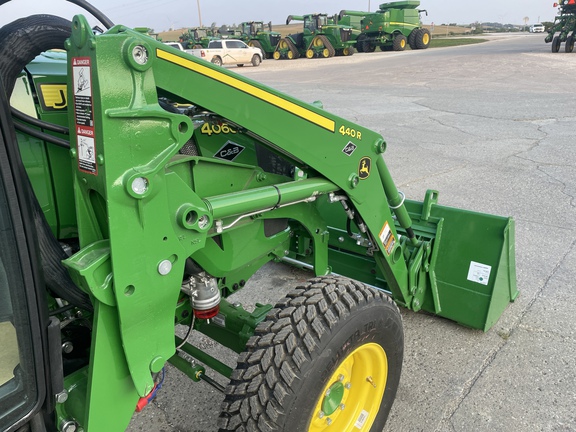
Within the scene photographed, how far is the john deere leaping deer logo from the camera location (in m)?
2.32

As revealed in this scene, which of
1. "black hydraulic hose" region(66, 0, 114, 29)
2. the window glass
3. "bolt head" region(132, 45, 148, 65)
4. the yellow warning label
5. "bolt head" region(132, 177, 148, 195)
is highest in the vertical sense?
"black hydraulic hose" region(66, 0, 114, 29)

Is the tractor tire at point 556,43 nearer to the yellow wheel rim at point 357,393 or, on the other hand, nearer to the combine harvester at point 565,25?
the combine harvester at point 565,25

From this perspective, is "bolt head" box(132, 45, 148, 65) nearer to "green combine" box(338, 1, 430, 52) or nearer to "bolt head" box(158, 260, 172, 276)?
"bolt head" box(158, 260, 172, 276)

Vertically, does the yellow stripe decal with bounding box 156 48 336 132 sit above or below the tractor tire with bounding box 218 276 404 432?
above

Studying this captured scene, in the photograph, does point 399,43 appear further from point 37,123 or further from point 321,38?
point 37,123

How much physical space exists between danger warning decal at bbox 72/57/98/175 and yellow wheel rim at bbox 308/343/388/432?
1319mm

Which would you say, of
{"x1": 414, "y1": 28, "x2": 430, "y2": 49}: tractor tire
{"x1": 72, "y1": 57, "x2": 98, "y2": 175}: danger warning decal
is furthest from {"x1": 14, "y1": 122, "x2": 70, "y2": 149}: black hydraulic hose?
{"x1": 414, "y1": 28, "x2": 430, "y2": 49}: tractor tire

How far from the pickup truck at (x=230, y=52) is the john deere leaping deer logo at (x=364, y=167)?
25965 mm

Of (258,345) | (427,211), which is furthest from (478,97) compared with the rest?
(258,345)

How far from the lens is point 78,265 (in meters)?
1.43

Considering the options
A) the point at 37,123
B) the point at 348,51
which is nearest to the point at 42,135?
the point at 37,123

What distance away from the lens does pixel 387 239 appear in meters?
2.63

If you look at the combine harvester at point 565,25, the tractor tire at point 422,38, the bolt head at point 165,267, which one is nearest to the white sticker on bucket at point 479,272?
the bolt head at point 165,267

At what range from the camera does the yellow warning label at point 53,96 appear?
177 centimetres
